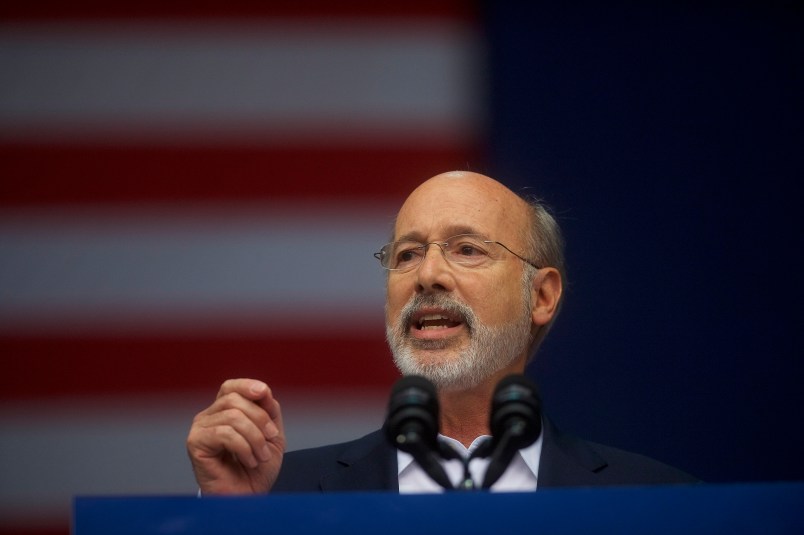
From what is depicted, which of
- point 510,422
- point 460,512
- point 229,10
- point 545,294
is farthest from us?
point 229,10

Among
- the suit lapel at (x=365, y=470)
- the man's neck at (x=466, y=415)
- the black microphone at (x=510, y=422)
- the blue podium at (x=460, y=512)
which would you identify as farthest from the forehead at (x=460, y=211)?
the blue podium at (x=460, y=512)

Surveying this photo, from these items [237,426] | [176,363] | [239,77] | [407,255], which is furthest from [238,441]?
[239,77]

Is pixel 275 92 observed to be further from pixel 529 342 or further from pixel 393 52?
pixel 529 342

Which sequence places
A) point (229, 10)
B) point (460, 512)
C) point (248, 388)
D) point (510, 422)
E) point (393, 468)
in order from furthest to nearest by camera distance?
1. point (229, 10)
2. point (393, 468)
3. point (248, 388)
4. point (510, 422)
5. point (460, 512)

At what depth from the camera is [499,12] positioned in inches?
116

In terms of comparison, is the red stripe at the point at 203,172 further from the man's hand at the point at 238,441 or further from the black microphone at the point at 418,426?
the black microphone at the point at 418,426

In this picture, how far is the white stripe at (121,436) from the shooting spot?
2896 millimetres

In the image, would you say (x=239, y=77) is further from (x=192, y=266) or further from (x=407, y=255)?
(x=407, y=255)

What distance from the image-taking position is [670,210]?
2.92 meters

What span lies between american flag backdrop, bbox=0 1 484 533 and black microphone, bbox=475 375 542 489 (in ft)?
4.92

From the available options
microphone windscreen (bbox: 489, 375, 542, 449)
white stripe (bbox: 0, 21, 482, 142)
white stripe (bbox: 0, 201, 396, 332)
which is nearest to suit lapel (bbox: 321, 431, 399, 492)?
microphone windscreen (bbox: 489, 375, 542, 449)

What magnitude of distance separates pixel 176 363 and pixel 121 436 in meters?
0.22

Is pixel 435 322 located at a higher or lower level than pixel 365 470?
higher

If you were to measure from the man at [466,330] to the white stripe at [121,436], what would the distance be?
0.65 meters
